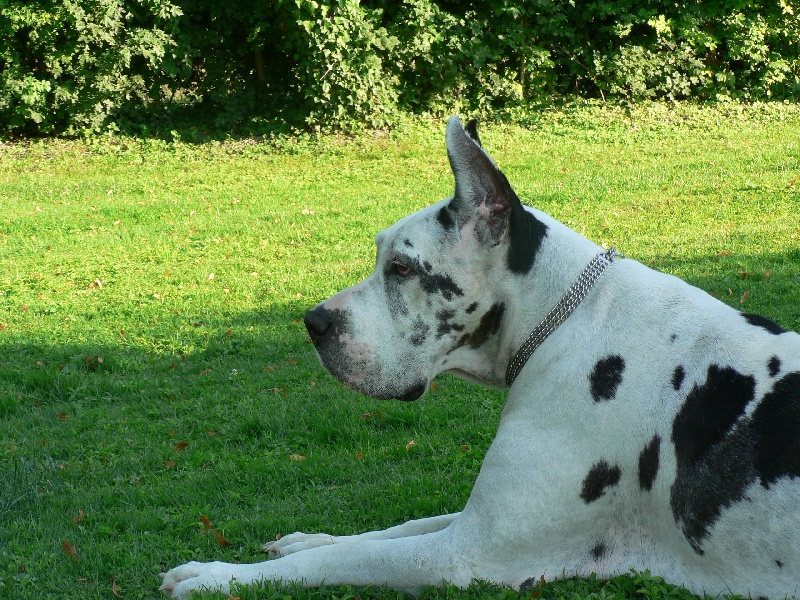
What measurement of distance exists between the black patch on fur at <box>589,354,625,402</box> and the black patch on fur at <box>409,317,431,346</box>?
686 millimetres

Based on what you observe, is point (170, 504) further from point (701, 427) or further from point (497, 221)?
point (701, 427)

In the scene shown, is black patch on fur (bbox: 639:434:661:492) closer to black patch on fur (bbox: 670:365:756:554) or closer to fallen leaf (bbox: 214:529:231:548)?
black patch on fur (bbox: 670:365:756:554)

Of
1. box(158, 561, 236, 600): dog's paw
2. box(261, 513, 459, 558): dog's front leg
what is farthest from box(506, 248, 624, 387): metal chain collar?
box(158, 561, 236, 600): dog's paw

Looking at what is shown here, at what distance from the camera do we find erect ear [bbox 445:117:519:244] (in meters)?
3.29

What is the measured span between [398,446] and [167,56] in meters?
15.9

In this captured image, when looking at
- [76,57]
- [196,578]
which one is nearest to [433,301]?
[196,578]

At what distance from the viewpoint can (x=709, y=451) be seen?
3002 mm

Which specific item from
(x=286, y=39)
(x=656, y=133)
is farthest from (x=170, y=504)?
(x=286, y=39)

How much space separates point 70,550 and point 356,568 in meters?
1.58

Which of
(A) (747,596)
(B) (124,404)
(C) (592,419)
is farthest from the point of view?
(B) (124,404)

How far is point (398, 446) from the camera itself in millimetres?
5336

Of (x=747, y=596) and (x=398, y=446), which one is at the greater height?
(x=747, y=596)

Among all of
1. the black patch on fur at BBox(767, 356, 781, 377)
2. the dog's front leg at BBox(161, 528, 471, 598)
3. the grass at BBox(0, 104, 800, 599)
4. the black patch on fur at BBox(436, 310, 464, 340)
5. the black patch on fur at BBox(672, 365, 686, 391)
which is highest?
the black patch on fur at BBox(767, 356, 781, 377)

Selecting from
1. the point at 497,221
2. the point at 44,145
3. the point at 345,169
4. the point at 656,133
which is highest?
the point at 497,221
